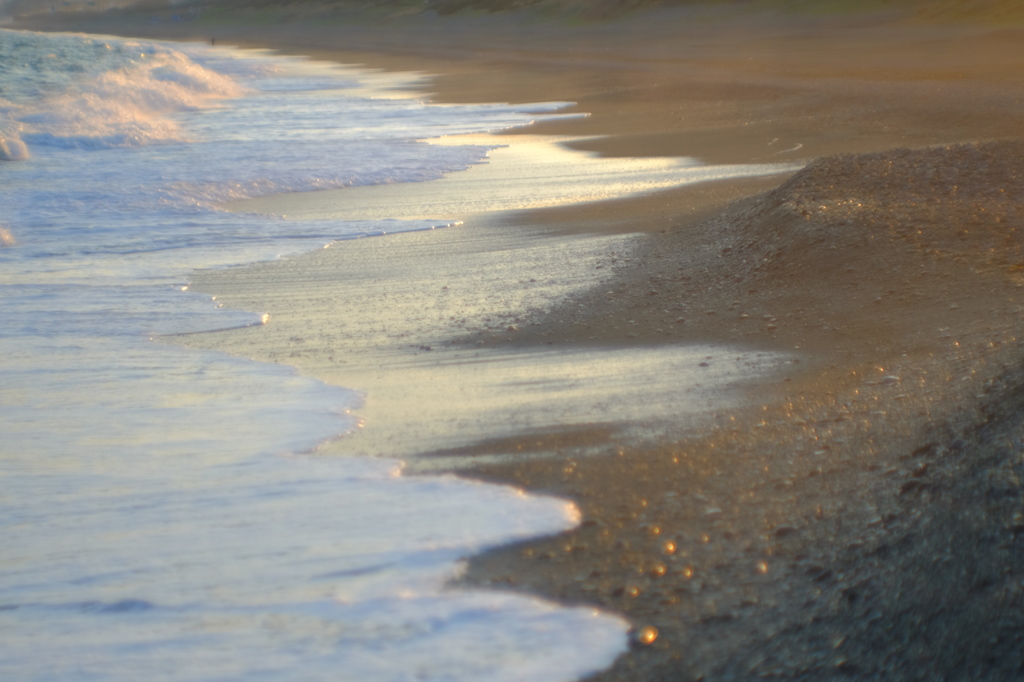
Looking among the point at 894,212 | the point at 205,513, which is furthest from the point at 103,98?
the point at 205,513

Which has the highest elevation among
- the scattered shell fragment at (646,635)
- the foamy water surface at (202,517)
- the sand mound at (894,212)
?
the sand mound at (894,212)

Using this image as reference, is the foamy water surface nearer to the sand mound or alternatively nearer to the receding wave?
the sand mound

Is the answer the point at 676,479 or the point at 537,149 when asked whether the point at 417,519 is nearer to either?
the point at 676,479

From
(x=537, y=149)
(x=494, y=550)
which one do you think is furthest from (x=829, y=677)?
(x=537, y=149)

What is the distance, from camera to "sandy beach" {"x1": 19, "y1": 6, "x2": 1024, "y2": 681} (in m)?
2.83

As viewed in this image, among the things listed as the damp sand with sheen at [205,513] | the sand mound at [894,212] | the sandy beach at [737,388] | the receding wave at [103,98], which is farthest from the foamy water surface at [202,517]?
the receding wave at [103,98]

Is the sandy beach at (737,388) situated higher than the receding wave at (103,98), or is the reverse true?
the receding wave at (103,98)

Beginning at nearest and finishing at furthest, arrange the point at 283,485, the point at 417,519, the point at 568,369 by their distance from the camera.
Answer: the point at 417,519 → the point at 283,485 → the point at 568,369

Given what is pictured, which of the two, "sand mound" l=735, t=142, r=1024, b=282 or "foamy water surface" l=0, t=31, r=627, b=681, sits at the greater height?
"sand mound" l=735, t=142, r=1024, b=282

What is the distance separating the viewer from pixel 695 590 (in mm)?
3066

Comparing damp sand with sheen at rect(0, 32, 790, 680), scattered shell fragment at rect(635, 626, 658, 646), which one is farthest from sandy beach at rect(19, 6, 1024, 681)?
damp sand with sheen at rect(0, 32, 790, 680)

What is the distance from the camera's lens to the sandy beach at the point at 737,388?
9.30ft

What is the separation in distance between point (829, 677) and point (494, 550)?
1.22 metres

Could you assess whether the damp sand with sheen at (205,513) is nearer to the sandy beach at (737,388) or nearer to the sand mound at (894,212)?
the sandy beach at (737,388)
